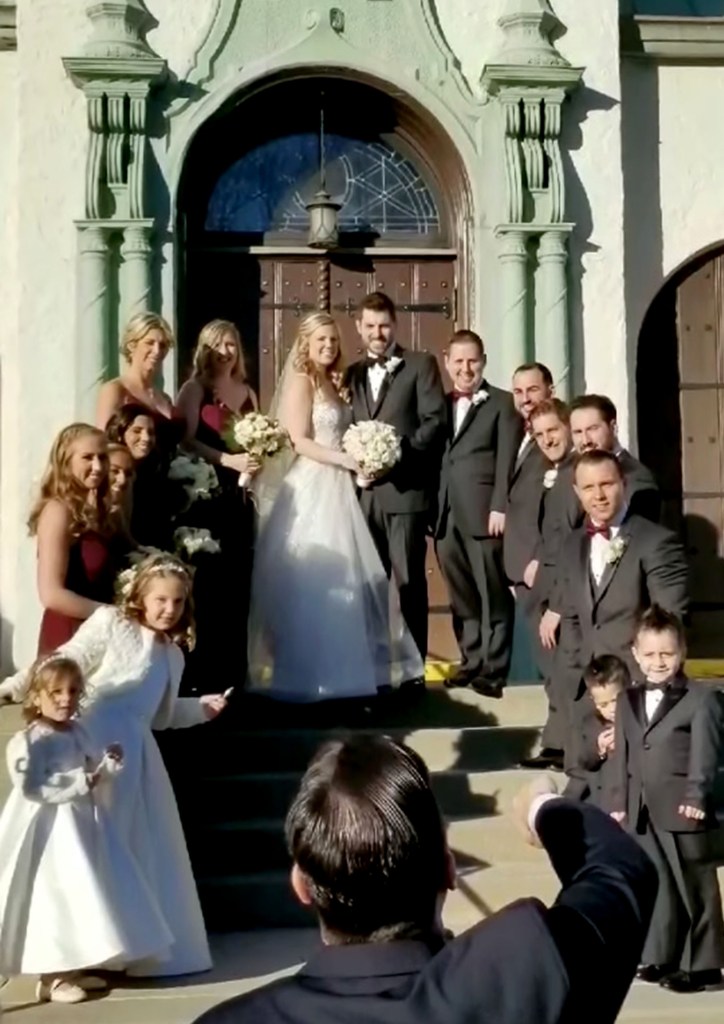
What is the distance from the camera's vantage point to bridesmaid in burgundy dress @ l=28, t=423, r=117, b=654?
256 inches

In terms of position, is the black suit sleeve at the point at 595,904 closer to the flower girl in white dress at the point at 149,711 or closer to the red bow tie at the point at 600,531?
the flower girl in white dress at the point at 149,711

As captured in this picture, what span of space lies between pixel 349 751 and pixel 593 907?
14.1 inches

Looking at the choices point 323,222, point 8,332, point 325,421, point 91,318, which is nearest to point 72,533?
point 325,421

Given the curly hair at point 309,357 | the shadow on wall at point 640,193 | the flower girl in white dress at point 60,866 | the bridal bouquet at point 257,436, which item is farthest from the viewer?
the shadow on wall at point 640,193

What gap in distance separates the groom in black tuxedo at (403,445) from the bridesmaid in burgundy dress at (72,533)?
1.72m

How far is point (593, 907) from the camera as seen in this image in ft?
6.56

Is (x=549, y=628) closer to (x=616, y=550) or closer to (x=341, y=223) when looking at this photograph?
(x=616, y=550)

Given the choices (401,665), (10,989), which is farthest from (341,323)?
(10,989)

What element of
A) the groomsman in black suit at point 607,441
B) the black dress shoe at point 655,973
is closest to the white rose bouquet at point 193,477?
the groomsman in black suit at point 607,441

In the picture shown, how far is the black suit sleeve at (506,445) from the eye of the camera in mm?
7883

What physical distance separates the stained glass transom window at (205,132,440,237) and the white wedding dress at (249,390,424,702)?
9.72ft

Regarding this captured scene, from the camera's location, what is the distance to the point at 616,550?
6.62 m

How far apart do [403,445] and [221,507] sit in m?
0.94

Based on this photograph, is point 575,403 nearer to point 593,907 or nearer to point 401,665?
point 401,665
